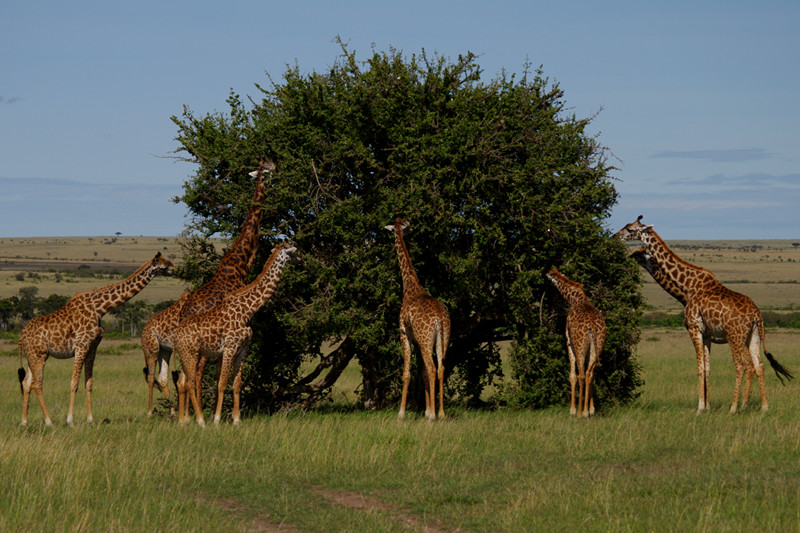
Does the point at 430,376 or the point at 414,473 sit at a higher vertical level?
the point at 430,376

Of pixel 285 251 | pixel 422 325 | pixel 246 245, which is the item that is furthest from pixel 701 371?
pixel 246 245

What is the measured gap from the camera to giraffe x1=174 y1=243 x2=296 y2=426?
14.2 m

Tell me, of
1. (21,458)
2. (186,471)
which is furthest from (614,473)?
(21,458)

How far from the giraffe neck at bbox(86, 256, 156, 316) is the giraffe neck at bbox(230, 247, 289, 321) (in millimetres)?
Answer: 1808

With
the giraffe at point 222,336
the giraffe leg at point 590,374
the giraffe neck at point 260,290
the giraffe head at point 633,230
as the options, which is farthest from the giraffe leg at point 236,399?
the giraffe head at point 633,230

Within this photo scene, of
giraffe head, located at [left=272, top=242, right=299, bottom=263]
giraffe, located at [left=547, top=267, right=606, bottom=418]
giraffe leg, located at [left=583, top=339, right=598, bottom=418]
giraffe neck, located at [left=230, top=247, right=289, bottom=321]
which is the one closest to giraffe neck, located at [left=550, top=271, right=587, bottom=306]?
giraffe, located at [left=547, top=267, right=606, bottom=418]

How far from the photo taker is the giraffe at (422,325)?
1505 centimetres

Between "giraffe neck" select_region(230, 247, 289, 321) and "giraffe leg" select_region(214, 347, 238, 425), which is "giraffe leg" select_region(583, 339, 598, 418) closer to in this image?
"giraffe neck" select_region(230, 247, 289, 321)

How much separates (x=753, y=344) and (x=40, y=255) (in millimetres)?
162839

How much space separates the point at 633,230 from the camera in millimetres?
17469

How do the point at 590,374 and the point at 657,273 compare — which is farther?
the point at 657,273

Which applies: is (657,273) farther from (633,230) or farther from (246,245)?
(246,245)

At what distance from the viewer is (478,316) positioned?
57.8 feet

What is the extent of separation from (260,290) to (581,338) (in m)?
5.73
